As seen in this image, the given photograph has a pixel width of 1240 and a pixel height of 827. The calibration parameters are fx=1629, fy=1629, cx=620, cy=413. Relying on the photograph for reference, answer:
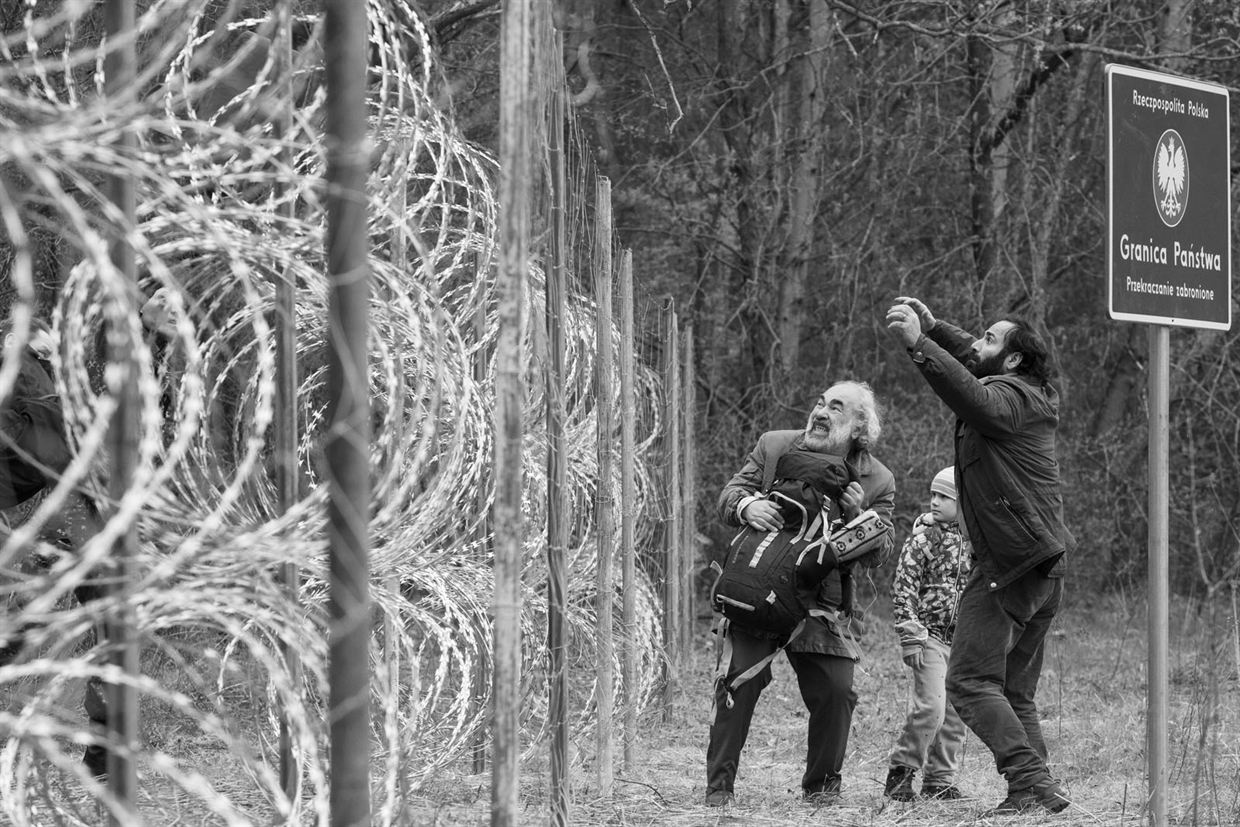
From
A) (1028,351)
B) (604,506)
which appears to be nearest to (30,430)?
(604,506)

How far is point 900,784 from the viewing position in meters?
7.04

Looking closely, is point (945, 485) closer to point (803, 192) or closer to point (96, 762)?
point (96, 762)

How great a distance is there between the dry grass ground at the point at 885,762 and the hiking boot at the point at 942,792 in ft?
0.34

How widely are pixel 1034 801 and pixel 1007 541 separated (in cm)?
104

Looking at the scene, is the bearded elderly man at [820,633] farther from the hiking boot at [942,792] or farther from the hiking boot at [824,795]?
the hiking boot at [942,792]

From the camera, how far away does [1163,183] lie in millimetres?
5199

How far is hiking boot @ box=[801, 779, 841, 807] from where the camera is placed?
268 inches

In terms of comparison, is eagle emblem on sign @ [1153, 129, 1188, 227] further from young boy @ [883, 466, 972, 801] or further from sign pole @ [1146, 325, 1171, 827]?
young boy @ [883, 466, 972, 801]

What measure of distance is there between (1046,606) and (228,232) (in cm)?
401

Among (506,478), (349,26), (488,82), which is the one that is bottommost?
(506,478)

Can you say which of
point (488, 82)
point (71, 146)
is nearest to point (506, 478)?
point (71, 146)

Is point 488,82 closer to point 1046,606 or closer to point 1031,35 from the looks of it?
point 1031,35

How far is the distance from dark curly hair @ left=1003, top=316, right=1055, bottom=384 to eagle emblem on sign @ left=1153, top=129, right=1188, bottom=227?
1229 millimetres

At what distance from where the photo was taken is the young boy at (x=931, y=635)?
7043 millimetres
